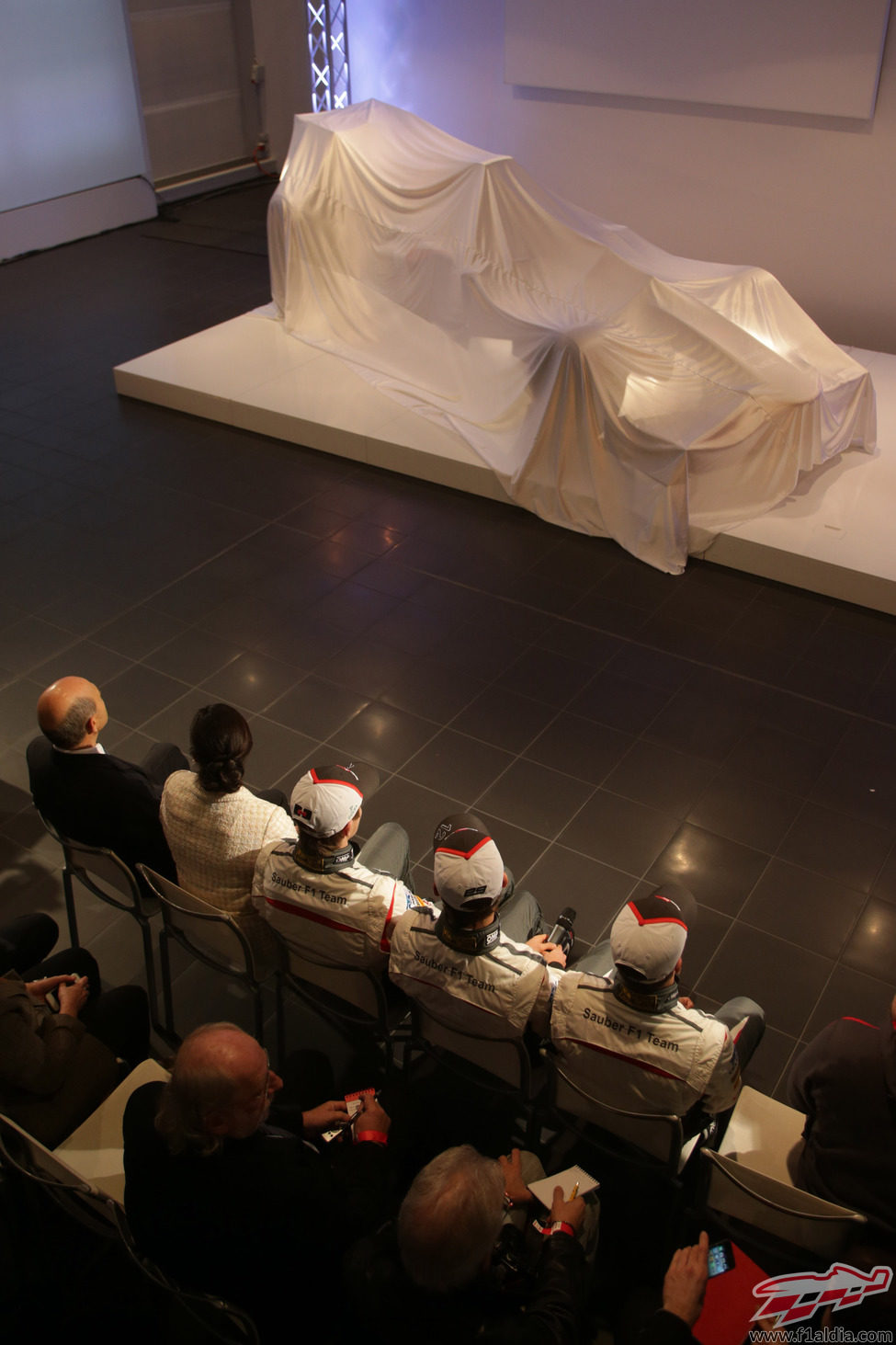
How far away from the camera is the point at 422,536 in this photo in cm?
578

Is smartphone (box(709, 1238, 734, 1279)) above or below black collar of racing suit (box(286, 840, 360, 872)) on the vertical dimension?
below

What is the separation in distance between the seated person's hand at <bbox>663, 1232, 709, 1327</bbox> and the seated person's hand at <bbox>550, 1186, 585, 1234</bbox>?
0.69 feet

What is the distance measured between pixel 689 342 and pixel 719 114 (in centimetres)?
374

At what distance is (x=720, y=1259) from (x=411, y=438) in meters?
4.92

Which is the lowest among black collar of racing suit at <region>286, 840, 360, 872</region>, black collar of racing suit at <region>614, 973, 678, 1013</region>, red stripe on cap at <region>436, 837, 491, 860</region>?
black collar of racing suit at <region>614, 973, 678, 1013</region>

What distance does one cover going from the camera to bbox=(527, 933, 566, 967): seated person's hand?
9.41ft

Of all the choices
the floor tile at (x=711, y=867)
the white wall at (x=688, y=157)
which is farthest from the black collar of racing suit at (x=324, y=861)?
the white wall at (x=688, y=157)

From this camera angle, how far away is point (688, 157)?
28.1 feet

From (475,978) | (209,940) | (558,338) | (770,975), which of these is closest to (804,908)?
(770,975)

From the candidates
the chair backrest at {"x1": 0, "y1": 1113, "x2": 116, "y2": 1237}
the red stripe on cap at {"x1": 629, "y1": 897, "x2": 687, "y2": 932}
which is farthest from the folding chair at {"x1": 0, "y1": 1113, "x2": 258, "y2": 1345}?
the red stripe on cap at {"x1": 629, "y1": 897, "x2": 687, "y2": 932}

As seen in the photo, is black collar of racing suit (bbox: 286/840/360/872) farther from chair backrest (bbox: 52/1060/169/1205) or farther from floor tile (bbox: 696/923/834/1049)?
floor tile (bbox: 696/923/834/1049)

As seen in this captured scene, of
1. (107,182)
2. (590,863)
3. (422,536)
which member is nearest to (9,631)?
(422,536)

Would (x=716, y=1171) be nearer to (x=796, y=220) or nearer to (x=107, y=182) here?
(x=796, y=220)

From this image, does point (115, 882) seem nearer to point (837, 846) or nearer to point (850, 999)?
point (850, 999)
